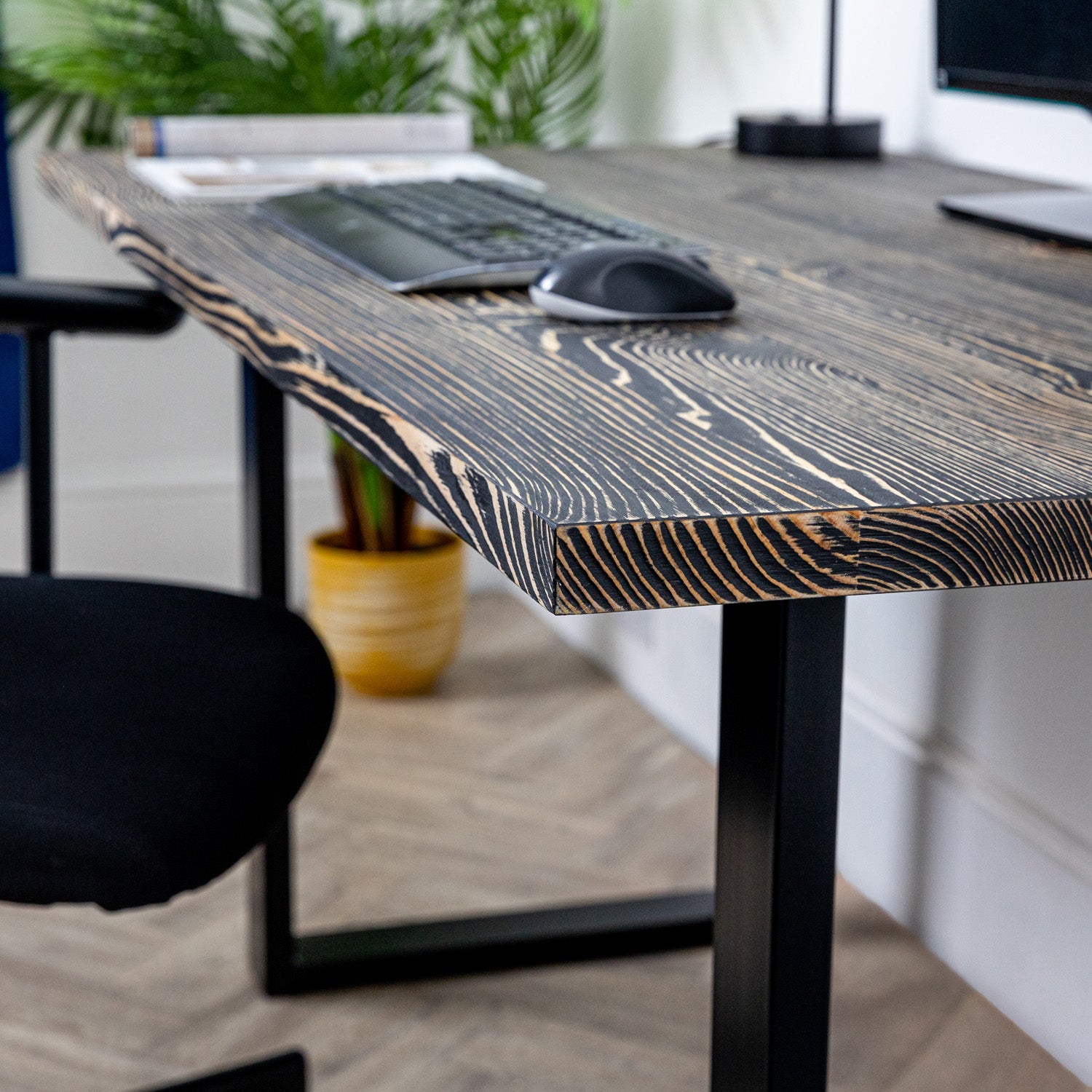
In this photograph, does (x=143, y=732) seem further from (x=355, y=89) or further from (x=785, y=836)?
(x=355, y=89)

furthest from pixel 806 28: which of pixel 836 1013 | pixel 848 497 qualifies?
pixel 848 497

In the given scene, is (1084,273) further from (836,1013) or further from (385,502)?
(385,502)

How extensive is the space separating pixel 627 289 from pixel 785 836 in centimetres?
31

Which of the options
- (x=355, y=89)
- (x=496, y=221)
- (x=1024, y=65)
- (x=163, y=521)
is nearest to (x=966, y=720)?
(x=1024, y=65)

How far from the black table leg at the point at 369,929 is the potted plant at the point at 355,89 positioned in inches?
27.9

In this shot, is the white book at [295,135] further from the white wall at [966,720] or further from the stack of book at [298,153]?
the white wall at [966,720]

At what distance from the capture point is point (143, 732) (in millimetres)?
876

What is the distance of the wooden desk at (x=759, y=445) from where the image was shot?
1.67 feet

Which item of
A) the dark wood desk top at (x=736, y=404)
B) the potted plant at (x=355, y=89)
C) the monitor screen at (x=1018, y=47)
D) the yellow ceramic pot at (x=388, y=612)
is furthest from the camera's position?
the yellow ceramic pot at (x=388, y=612)

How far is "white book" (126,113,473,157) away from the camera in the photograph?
1.52 m

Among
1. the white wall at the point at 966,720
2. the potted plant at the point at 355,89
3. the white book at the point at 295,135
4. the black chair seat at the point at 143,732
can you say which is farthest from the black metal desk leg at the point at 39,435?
the potted plant at the point at 355,89

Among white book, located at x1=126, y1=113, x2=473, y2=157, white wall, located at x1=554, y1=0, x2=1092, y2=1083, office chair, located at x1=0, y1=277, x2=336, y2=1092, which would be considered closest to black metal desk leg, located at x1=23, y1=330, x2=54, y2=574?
office chair, located at x1=0, y1=277, x2=336, y2=1092

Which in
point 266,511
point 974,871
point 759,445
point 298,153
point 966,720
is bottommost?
point 974,871

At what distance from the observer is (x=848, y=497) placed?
0.52 metres
